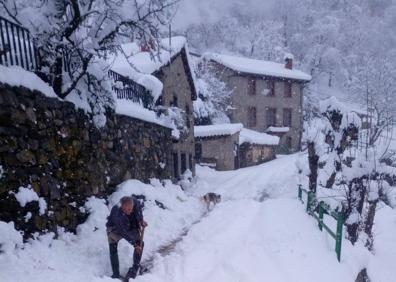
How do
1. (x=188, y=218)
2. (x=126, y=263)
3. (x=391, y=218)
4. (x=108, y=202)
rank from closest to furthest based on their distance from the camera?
(x=126, y=263) → (x=108, y=202) → (x=188, y=218) → (x=391, y=218)

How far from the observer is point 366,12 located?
66.4 m

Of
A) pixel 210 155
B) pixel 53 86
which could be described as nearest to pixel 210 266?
pixel 53 86

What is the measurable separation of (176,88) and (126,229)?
14.8 meters

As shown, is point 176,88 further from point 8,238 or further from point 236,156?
point 8,238

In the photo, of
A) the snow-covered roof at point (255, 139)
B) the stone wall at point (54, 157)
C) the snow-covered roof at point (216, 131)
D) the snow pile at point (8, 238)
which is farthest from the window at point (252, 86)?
the snow pile at point (8, 238)

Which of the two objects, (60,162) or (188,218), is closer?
(60,162)

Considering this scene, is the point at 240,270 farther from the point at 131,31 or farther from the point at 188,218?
the point at 131,31

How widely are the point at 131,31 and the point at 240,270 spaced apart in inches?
203

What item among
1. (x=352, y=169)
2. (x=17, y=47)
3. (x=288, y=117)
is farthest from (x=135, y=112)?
(x=288, y=117)

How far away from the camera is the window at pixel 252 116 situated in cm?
3672

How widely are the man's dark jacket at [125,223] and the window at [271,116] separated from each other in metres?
32.3

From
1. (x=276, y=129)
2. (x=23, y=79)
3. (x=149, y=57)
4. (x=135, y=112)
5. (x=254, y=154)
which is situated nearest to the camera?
(x=23, y=79)

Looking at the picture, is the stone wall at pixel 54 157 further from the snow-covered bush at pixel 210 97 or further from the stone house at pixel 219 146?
the snow-covered bush at pixel 210 97

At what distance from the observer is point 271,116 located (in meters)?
38.2
